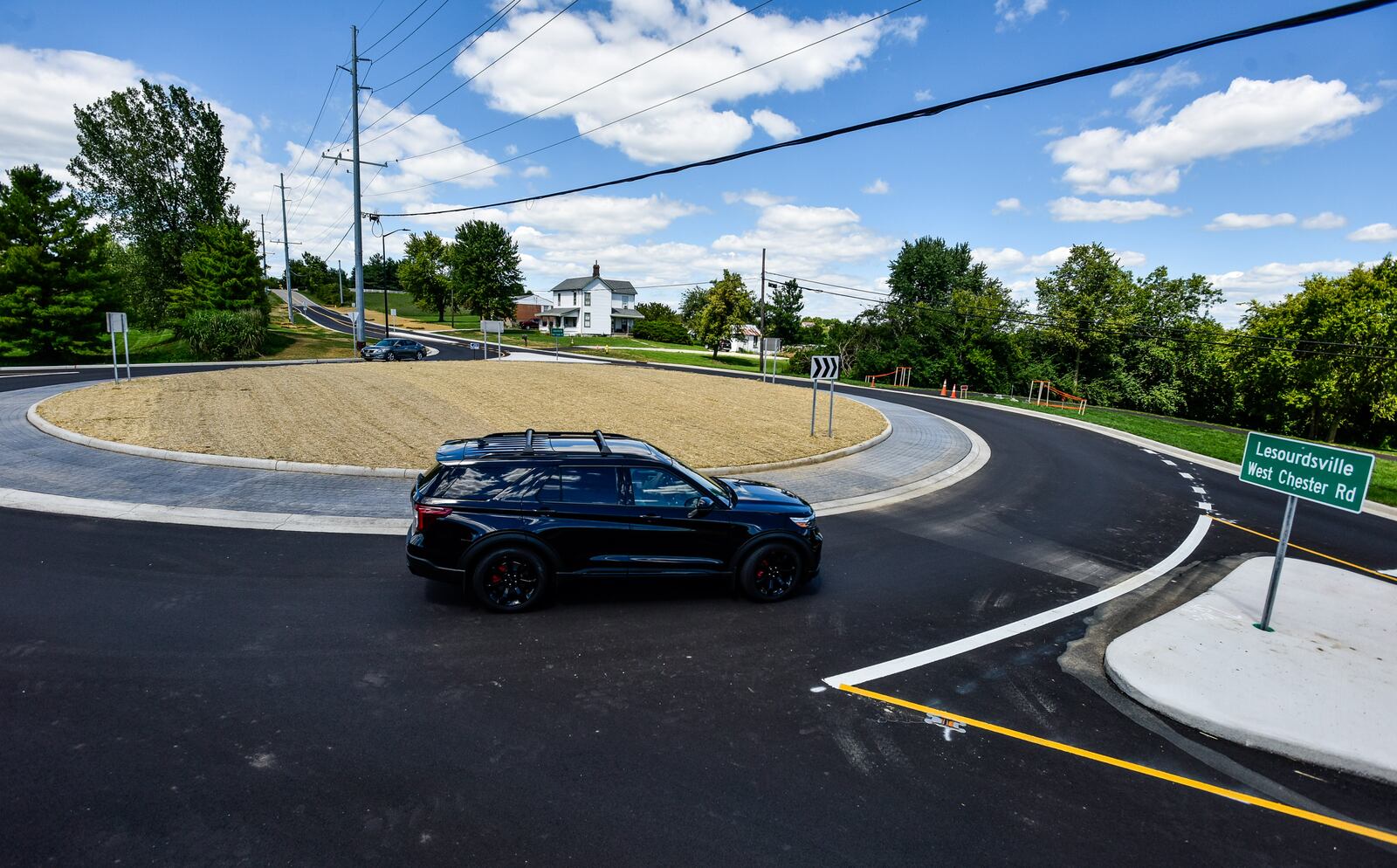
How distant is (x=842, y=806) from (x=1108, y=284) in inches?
2185

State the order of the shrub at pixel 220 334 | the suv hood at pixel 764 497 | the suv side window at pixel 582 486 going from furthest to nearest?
the shrub at pixel 220 334, the suv hood at pixel 764 497, the suv side window at pixel 582 486

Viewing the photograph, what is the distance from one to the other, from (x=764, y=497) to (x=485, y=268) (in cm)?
6880

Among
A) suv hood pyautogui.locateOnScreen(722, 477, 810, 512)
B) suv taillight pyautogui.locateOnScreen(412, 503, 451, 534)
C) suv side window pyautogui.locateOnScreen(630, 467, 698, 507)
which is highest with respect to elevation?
suv side window pyautogui.locateOnScreen(630, 467, 698, 507)

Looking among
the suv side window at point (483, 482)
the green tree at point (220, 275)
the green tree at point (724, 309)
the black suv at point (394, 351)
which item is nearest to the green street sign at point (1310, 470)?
the suv side window at point (483, 482)

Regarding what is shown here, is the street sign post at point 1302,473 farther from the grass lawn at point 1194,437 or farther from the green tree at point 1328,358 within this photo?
the green tree at point 1328,358

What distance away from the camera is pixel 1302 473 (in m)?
6.31

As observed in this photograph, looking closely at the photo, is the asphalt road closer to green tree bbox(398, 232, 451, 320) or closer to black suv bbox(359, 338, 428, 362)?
black suv bbox(359, 338, 428, 362)


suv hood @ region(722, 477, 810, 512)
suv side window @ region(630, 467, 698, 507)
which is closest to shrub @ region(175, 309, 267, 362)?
suv side window @ region(630, 467, 698, 507)

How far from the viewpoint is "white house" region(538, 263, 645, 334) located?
9025 centimetres

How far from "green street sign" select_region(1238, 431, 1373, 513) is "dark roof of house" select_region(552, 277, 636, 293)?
291ft

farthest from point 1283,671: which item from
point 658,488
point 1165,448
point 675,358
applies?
point 675,358

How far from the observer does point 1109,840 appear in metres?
3.80

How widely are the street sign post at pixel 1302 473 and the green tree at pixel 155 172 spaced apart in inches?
2238

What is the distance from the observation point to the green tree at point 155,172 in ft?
140
